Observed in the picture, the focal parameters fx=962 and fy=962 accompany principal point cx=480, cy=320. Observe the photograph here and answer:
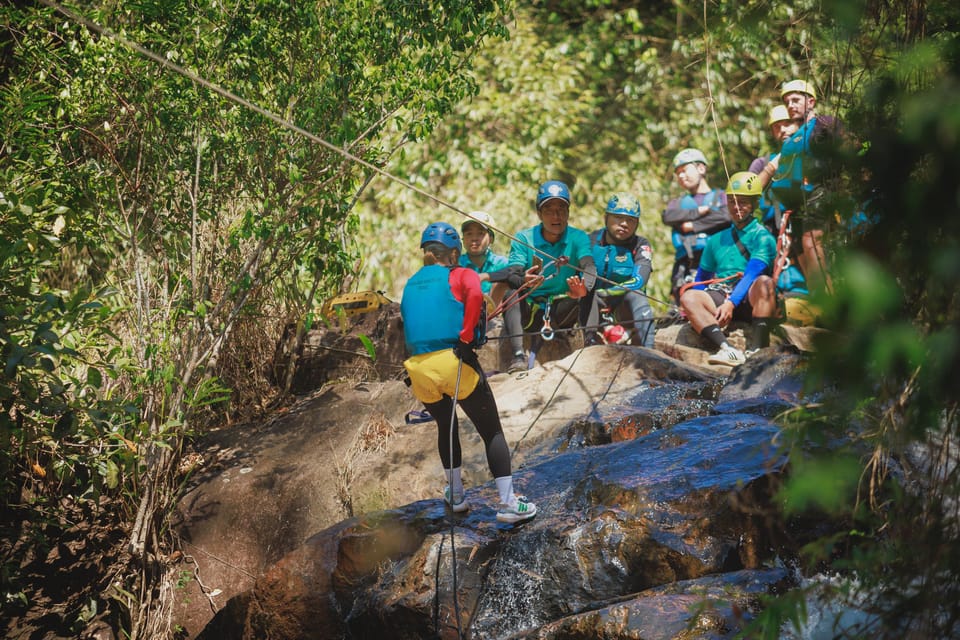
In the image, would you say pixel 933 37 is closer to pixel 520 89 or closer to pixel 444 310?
pixel 444 310

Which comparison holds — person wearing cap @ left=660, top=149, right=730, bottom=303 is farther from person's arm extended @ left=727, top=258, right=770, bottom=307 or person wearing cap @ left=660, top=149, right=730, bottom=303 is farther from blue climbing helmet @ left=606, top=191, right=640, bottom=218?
person's arm extended @ left=727, top=258, right=770, bottom=307

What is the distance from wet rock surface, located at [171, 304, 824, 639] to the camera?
188 inches

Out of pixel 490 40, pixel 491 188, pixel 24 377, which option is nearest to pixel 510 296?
pixel 24 377

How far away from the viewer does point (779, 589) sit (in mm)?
4145

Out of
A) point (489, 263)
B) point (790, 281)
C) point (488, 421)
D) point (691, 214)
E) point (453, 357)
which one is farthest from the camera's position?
point (691, 214)

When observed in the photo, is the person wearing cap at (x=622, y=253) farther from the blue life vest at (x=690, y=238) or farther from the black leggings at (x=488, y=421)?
the black leggings at (x=488, y=421)

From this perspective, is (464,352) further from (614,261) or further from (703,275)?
(703,275)

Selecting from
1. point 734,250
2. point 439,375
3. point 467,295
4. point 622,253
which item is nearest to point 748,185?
point 734,250

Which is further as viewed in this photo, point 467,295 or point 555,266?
point 555,266

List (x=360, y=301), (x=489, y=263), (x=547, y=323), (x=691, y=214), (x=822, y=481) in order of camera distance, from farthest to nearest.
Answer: (x=360, y=301) < (x=691, y=214) < (x=489, y=263) < (x=547, y=323) < (x=822, y=481)

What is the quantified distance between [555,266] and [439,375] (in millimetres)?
2995

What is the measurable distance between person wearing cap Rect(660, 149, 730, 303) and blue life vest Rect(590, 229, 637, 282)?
64 cm

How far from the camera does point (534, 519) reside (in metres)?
5.42

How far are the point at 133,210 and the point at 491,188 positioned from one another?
21.1 ft
